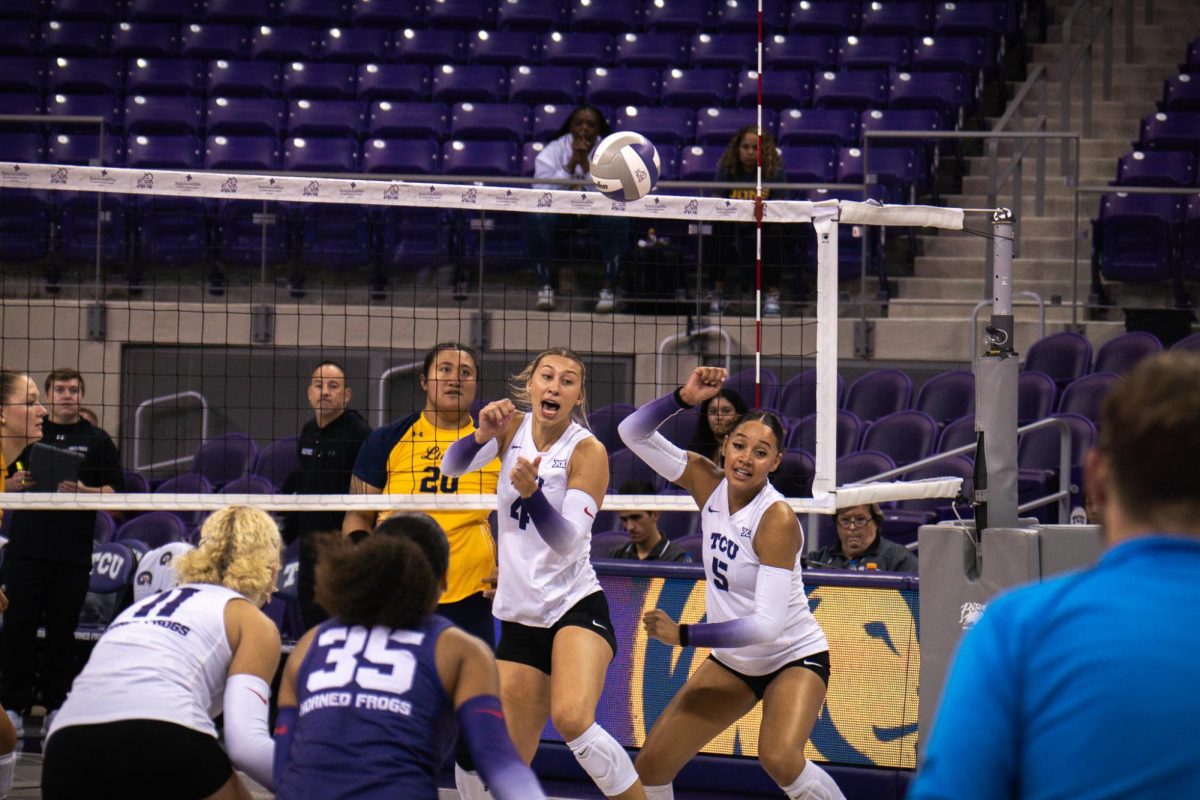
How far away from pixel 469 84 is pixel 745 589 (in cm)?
886

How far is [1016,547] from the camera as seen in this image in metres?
4.78

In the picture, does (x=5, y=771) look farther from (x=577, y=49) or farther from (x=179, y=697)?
(x=577, y=49)

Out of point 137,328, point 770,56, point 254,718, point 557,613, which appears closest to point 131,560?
point 137,328

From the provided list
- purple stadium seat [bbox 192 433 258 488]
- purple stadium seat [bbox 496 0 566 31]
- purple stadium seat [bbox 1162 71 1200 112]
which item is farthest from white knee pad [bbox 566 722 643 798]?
purple stadium seat [bbox 496 0 566 31]

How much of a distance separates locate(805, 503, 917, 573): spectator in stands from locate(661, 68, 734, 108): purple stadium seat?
6.45 m

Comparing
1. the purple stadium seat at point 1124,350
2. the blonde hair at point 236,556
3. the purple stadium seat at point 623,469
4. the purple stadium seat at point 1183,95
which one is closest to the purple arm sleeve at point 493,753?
the blonde hair at point 236,556

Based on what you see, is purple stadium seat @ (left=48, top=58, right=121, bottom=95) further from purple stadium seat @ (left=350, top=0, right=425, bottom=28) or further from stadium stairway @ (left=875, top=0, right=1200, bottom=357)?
stadium stairway @ (left=875, top=0, right=1200, bottom=357)

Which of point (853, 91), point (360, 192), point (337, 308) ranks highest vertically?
point (853, 91)

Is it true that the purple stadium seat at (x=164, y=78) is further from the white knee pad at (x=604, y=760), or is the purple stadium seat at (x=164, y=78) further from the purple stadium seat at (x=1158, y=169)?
the white knee pad at (x=604, y=760)

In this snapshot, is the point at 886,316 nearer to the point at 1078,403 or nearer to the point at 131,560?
the point at 1078,403

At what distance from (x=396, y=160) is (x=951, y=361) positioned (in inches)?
192

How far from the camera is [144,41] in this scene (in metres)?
14.2

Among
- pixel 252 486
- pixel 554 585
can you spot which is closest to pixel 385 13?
pixel 252 486

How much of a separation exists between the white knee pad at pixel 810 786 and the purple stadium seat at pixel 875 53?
9074 mm
